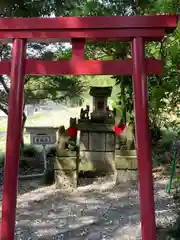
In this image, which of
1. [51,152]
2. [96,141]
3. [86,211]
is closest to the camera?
[86,211]

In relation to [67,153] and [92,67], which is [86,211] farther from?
[92,67]

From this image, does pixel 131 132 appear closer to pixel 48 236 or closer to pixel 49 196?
pixel 49 196

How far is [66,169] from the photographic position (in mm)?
6582

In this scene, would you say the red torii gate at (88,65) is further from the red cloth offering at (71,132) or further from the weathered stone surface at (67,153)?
the red cloth offering at (71,132)

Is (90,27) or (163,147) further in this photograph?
(163,147)

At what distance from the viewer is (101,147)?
723 cm

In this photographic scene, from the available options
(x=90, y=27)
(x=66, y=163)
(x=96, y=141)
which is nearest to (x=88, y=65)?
(x=90, y=27)

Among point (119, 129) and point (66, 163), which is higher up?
point (119, 129)

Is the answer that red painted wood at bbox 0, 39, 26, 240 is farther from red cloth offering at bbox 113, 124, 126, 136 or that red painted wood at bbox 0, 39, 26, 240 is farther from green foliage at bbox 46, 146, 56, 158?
green foliage at bbox 46, 146, 56, 158

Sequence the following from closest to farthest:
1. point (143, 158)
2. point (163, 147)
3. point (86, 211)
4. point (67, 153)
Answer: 1. point (143, 158)
2. point (86, 211)
3. point (67, 153)
4. point (163, 147)

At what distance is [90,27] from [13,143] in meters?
1.34

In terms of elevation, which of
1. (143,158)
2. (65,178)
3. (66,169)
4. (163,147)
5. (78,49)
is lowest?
(65,178)

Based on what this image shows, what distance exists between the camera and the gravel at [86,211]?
4371 millimetres

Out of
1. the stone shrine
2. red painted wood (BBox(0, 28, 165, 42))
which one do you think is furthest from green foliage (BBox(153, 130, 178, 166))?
red painted wood (BBox(0, 28, 165, 42))
